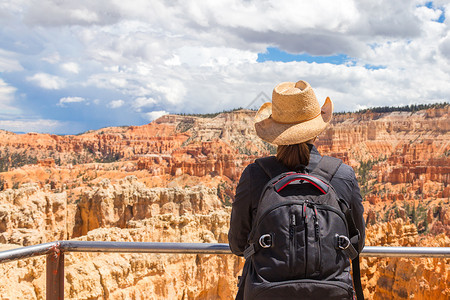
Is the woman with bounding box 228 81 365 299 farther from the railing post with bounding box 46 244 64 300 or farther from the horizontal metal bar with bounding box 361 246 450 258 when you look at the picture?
the railing post with bounding box 46 244 64 300

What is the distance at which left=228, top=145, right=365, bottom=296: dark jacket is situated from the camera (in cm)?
152

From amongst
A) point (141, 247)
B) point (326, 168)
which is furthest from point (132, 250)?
point (326, 168)

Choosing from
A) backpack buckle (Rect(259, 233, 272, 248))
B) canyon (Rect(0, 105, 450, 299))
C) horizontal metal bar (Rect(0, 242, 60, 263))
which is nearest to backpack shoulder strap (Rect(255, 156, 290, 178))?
backpack buckle (Rect(259, 233, 272, 248))

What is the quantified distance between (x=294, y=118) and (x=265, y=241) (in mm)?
547

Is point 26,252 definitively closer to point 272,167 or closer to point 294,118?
point 272,167

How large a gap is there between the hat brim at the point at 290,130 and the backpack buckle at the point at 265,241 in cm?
→ 38

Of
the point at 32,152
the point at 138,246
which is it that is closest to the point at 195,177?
the point at 32,152

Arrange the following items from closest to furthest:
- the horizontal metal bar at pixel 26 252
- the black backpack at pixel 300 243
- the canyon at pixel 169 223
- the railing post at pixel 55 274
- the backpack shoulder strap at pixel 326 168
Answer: the black backpack at pixel 300 243, the backpack shoulder strap at pixel 326 168, the horizontal metal bar at pixel 26 252, the railing post at pixel 55 274, the canyon at pixel 169 223

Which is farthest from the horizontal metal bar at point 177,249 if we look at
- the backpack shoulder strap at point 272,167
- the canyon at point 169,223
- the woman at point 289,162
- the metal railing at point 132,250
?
the canyon at point 169,223

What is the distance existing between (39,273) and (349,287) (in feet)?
17.5

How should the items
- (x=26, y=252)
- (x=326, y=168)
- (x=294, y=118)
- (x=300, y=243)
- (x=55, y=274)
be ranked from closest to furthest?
(x=300, y=243), (x=326, y=168), (x=294, y=118), (x=26, y=252), (x=55, y=274)

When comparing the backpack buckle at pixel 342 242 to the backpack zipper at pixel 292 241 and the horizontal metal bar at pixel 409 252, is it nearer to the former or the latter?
the backpack zipper at pixel 292 241

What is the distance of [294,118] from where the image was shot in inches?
64.6

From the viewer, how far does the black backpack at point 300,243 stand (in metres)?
1.36
